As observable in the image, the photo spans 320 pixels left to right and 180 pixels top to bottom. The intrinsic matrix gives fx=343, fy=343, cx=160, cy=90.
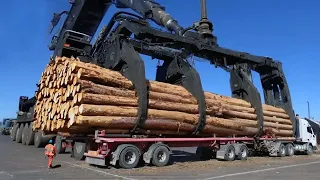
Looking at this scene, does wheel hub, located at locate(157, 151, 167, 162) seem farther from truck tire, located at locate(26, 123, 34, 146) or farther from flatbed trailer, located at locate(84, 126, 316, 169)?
truck tire, located at locate(26, 123, 34, 146)

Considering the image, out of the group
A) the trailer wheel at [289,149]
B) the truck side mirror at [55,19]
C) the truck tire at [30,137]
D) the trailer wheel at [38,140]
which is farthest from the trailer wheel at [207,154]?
the truck tire at [30,137]

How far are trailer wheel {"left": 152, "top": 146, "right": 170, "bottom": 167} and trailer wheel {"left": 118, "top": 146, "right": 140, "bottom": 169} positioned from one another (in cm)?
76

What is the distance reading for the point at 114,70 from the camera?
15203mm

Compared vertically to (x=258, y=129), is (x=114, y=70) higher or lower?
higher

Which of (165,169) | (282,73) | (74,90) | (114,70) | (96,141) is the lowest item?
(165,169)

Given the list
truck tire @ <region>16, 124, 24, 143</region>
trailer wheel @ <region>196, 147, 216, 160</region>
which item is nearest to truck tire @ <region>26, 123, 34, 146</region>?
truck tire @ <region>16, 124, 24, 143</region>

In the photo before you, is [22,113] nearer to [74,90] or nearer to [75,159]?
[75,159]

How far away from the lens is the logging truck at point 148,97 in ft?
42.6

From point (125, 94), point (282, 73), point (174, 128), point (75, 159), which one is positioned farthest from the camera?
point (282, 73)

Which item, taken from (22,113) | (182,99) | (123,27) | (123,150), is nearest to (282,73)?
(182,99)

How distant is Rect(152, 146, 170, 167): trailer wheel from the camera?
1372 cm

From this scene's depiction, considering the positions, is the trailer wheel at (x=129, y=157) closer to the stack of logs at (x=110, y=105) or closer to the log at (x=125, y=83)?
the stack of logs at (x=110, y=105)

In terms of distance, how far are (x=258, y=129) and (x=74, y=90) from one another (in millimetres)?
11571

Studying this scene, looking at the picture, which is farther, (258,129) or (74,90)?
(258,129)
